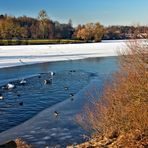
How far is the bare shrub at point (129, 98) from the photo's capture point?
10.1 m

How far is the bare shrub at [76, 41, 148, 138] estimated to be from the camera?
33.0 feet

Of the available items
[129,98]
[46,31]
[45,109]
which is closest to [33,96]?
[45,109]

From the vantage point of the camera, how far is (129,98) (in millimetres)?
10609

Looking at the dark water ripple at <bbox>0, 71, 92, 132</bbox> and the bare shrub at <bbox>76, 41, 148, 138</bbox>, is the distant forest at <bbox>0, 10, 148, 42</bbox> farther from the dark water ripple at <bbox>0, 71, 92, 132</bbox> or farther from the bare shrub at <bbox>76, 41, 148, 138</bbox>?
the bare shrub at <bbox>76, 41, 148, 138</bbox>

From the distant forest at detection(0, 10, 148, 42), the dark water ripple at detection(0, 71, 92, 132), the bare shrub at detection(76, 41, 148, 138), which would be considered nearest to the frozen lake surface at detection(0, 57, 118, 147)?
the dark water ripple at detection(0, 71, 92, 132)

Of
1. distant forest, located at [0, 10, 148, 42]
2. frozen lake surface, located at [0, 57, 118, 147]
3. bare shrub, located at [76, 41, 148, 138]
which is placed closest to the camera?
bare shrub, located at [76, 41, 148, 138]

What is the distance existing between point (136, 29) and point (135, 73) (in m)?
1.35

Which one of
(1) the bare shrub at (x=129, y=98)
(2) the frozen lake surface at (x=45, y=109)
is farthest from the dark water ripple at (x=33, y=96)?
(1) the bare shrub at (x=129, y=98)

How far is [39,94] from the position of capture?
21688 mm

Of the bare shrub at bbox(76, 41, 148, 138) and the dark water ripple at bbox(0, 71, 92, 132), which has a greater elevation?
the bare shrub at bbox(76, 41, 148, 138)

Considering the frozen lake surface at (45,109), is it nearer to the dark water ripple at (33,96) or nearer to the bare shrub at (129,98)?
the dark water ripple at (33,96)

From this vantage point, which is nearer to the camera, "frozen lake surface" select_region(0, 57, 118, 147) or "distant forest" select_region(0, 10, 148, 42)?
"frozen lake surface" select_region(0, 57, 118, 147)

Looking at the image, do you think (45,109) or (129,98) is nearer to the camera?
(129,98)

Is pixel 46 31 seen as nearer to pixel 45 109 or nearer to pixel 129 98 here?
pixel 45 109
